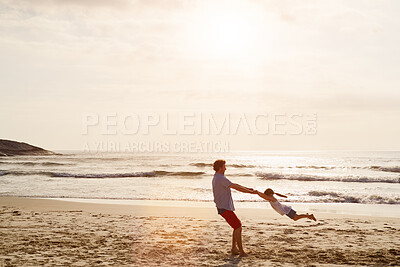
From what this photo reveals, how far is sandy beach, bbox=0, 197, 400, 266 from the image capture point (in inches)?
269

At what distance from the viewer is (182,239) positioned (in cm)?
859

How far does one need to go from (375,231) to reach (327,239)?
6.18 ft

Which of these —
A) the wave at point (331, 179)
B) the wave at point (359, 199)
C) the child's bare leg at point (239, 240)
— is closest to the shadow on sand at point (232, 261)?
the child's bare leg at point (239, 240)

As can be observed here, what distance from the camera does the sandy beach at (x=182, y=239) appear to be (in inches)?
269

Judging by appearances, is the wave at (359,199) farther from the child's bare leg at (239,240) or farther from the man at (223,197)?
the man at (223,197)

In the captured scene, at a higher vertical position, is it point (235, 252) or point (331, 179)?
point (235, 252)

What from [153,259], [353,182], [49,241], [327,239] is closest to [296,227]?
[327,239]

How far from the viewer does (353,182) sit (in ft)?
98.5

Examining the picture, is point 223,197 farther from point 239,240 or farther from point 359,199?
point 359,199

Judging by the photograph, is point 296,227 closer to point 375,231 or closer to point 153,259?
point 375,231

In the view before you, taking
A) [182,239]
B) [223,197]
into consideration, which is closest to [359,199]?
[182,239]

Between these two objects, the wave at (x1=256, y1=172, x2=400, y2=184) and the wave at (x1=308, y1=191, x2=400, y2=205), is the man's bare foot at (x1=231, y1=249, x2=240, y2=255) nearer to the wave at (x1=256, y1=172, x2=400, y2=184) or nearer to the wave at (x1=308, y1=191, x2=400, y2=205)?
the wave at (x1=308, y1=191, x2=400, y2=205)

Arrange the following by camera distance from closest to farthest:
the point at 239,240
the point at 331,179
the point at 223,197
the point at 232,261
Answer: the point at 232,261, the point at 223,197, the point at 239,240, the point at 331,179

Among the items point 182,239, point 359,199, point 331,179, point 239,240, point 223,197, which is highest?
point 223,197
